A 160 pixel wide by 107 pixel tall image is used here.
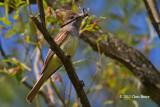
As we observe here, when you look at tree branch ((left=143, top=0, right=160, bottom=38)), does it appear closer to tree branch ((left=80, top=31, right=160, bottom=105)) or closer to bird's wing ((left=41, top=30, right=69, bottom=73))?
tree branch ((left=80, top=31, right=160, bottom=105))

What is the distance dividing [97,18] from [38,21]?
1.98 feet

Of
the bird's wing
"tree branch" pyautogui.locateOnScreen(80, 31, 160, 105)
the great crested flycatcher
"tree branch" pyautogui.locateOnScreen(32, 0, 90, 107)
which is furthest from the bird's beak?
"tree branch" pyautogui.locateOnScreen(80, 31, 160, 105)

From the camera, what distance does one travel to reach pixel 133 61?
318cm

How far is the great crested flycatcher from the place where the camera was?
2.29m

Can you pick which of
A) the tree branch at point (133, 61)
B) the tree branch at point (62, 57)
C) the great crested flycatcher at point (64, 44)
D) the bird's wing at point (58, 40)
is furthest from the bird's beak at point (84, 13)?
the tree branch at point (133, 61)

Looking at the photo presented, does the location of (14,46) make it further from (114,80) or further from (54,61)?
(54,61)

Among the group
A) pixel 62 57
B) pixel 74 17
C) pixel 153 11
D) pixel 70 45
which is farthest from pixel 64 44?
pixel 153 11

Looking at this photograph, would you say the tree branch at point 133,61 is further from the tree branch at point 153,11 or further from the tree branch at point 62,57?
the tree branch at point 62,57

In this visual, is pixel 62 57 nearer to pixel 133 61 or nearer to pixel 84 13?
pixel 84 13

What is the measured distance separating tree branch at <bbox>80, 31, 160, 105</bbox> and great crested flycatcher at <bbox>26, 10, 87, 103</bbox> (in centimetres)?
72

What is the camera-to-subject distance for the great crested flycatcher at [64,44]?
7.50ft

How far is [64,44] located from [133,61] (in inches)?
36.2

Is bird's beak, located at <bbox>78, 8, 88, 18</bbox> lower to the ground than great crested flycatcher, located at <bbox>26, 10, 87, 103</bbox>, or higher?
higher

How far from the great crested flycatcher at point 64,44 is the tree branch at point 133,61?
0.72 m
